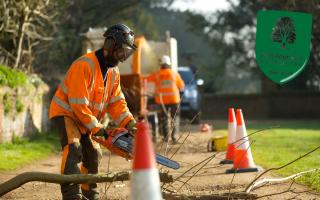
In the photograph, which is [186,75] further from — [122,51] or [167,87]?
[122,51]

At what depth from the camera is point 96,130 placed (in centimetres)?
654

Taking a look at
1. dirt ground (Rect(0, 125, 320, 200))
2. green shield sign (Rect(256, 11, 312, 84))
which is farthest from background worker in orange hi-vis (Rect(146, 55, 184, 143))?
green shield sign (Rect(256, 11, 312, 84))

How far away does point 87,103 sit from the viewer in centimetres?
658

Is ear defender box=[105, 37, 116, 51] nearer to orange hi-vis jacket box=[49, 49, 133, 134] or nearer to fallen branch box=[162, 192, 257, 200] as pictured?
orange hi-vis jacket box=[49, 49, 133, 134]

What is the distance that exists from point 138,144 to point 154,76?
12381 mm

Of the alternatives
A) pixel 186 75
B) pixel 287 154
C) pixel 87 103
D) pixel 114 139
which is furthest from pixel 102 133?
pixel 186 75

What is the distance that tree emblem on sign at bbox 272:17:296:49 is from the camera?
8.60m

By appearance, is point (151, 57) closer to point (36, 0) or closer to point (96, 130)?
point (36, 0)

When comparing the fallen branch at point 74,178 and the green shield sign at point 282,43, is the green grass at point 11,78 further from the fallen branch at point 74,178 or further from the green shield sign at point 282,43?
the fallen branch at point 74,178

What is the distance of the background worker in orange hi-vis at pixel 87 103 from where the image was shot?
257 inches

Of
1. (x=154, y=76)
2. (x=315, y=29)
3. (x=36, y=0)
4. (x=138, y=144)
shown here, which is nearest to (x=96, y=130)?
(x=138, y=144)

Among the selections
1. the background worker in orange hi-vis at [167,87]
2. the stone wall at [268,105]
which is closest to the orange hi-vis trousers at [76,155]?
the background worker in orange hi-vis at [167,87]

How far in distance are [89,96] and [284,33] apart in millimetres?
3051

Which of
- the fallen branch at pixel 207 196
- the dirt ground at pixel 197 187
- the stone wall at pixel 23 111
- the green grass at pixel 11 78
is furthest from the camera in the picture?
the green grass at pixel 11 78
